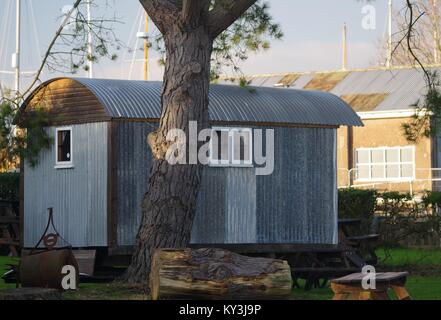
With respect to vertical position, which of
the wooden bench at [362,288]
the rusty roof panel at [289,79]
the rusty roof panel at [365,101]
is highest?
the rusty roof panel at [289,79]

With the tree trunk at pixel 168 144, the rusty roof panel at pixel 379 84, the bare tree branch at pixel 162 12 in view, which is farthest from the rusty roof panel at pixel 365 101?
the tree trunk at pixel 168 144

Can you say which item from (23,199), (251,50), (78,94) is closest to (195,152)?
(251,50)

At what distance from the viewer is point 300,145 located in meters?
26.3

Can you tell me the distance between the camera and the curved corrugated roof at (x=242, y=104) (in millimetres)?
23969

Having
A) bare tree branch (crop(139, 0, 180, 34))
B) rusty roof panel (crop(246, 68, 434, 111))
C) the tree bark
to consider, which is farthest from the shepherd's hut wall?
rusty roof panel (crop(246, 68, 434, 111))

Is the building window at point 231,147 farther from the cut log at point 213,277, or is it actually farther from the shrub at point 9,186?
the shrub at point 9,186

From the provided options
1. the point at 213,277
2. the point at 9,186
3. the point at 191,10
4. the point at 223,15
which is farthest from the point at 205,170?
the point at 9,186

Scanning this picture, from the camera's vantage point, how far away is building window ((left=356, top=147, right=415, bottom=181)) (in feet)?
156

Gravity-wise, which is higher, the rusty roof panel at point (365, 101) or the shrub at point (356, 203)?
the rusty roof panel at point (365, 101)

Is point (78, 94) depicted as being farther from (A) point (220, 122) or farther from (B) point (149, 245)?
(B) point (149, 245)

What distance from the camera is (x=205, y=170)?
24812 mm

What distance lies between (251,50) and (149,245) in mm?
4664

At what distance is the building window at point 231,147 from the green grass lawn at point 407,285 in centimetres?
381

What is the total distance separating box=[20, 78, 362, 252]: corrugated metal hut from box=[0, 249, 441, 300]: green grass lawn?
2103 mm
